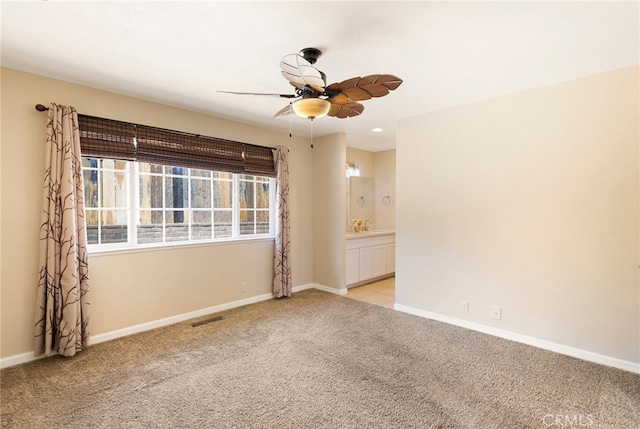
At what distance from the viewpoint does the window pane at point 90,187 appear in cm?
322

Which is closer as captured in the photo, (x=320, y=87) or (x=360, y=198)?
(x=320, y=87)

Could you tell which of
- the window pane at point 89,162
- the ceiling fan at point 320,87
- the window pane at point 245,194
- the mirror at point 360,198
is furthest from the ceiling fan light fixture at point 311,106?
the mirror at point 360,198

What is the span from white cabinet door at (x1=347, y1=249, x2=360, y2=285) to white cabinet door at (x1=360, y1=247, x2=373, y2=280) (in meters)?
0.10

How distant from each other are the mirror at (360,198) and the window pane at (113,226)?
3861 mm

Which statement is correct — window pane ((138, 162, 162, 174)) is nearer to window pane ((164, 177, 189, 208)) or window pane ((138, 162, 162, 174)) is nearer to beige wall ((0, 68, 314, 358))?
window pane ((164, 177, 189, 208))

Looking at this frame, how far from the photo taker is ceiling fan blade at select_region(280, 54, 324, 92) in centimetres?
187

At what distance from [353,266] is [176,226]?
2773 millimetres

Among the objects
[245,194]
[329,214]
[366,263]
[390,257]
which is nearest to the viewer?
[245,194]

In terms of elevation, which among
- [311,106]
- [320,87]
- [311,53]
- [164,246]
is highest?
[311,53]

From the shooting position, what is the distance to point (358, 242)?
17.5 feet

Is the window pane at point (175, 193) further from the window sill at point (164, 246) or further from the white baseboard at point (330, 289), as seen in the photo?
the white baseboard at point (330, 289)

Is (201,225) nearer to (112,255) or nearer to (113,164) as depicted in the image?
(112,255)

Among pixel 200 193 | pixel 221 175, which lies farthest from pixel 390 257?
pixel 200 193

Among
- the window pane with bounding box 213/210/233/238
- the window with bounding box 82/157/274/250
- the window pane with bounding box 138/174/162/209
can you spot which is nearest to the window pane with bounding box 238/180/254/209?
the window with bounding box 82/157/274/250
